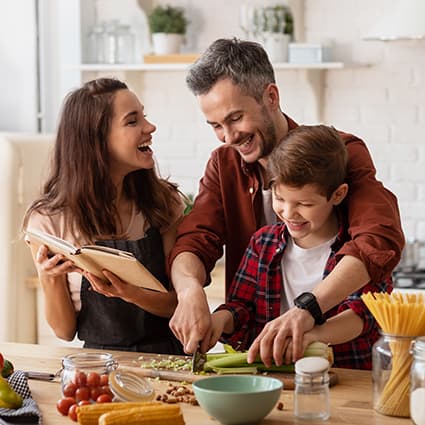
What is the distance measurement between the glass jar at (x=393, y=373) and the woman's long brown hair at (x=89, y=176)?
3.87 feet

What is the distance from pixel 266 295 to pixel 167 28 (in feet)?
7.27

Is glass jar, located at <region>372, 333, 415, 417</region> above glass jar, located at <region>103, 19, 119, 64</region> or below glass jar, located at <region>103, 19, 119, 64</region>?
below

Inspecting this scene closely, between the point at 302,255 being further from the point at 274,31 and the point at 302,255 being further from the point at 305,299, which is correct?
the point at 274,31

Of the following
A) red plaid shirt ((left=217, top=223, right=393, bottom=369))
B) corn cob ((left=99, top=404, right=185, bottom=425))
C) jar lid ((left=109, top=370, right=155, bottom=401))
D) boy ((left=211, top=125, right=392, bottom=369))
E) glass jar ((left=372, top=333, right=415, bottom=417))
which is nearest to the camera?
corn cob ((left=99, top=404, right=185, bottom=425))

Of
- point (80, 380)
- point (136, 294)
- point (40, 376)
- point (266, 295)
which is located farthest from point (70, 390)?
point (266, 295)

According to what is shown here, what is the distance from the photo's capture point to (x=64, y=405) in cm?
214

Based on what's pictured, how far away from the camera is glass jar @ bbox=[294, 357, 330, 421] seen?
204 cm

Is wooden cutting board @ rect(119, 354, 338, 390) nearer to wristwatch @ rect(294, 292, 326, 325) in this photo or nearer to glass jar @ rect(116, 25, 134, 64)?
wristwatch @ rect(294, 292, 326, 325)

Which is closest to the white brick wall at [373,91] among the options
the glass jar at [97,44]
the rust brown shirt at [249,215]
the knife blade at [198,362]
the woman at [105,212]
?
the glass jar at [97,44]

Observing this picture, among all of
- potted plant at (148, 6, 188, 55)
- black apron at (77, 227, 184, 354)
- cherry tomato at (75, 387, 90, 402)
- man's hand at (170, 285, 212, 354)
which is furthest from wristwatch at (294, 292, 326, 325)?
potted plant at (148, 6, 188, 55)

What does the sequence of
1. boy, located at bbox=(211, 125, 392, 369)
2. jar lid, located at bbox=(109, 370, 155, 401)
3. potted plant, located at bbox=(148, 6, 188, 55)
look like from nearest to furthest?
jar lid, located at bbox=(109, 370, 155, 401) → boy, located at bbox=(211, 125, 392, 369) → potted plant, located at bbox=(148, 6, 188, 55)

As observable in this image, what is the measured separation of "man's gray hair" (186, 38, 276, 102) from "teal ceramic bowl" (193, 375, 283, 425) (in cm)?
109

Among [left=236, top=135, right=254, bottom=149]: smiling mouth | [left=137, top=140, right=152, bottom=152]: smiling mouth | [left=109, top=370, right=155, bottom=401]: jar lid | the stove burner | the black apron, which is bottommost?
the stove burner

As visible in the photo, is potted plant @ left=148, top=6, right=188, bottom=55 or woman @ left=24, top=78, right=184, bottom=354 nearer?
woman @ left=24, top=78, right=184, bottom=354
